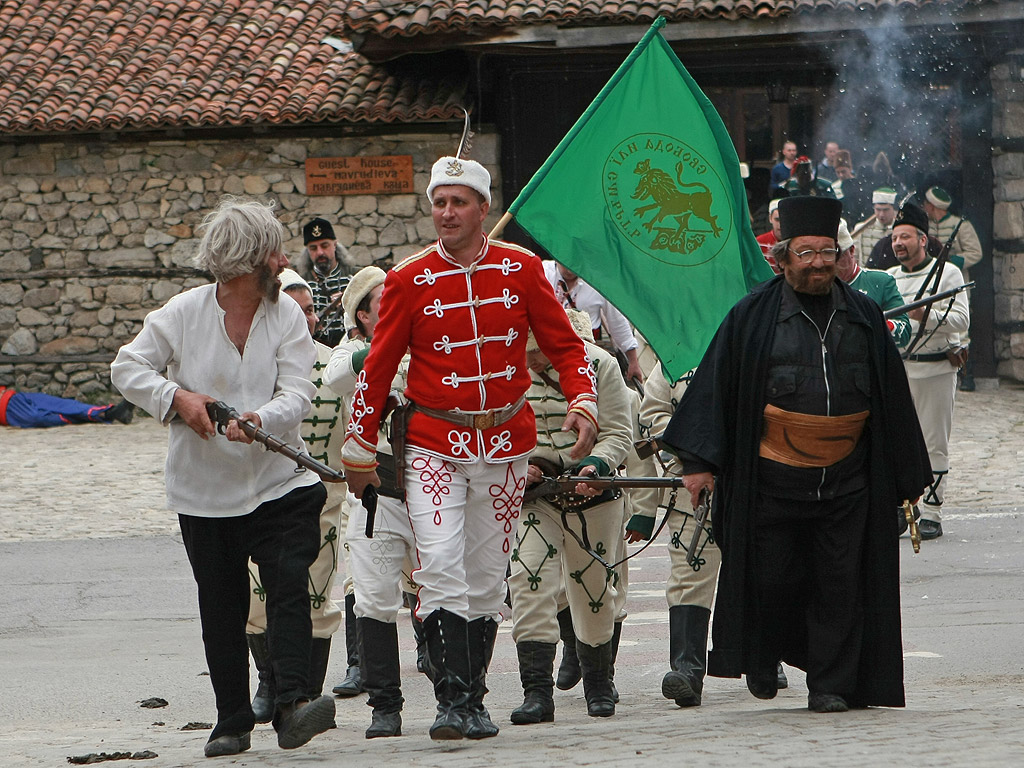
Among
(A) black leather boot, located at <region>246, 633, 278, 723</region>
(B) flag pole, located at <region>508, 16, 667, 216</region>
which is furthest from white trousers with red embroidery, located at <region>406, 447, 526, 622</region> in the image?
(B) flag pole, located at <region>508, 16, 667, 216</region>

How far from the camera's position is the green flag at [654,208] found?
6.27 metres

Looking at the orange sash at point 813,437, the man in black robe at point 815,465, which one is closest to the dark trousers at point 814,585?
the man in black robe at point 815,465

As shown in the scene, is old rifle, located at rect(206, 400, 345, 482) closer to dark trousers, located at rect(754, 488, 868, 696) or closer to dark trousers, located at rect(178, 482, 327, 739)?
dark trousers, located at rect(178, 482, 327, 739)

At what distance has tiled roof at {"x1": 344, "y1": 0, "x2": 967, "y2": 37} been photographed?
16.0 metres

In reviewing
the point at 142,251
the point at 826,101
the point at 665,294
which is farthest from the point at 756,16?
the point at 665,294

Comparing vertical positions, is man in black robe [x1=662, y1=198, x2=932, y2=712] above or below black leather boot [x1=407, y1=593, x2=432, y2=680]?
above

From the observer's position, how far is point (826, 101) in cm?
1769

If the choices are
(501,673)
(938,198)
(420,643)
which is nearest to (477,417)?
(420,643)

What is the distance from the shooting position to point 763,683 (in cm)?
540

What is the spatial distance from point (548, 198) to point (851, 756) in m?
2.91

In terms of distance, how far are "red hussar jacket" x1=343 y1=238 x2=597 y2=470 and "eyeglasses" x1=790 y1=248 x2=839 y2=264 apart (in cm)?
93

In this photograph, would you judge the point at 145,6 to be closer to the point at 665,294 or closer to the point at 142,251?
the point at 142,251

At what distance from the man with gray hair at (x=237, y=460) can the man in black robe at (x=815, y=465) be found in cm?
144

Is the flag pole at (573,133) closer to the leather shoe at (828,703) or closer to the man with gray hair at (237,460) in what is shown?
the man with gray hair at (237,460)
